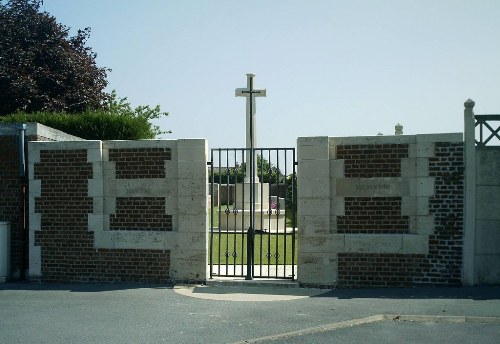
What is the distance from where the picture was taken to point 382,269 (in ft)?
30.8

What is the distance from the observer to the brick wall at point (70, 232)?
1000cm

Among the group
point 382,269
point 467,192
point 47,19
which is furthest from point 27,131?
point 47,19

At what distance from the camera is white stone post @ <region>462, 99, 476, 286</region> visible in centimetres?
912

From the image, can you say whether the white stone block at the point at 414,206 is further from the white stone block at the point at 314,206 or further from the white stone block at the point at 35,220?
the white stone block at the point at 35,220

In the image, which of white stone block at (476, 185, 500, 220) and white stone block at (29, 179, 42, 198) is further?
white stone block at (29, 179, 42, 198)

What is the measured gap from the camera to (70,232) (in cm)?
1010

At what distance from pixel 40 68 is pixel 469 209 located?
54.8ft

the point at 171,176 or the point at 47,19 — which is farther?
the point at 47,19

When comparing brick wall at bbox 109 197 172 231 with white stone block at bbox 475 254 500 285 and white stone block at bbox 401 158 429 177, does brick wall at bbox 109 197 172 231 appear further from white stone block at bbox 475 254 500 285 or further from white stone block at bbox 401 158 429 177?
white stone block at bbox 475 254 500 285

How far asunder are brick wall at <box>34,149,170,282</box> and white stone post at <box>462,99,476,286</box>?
17.6ft

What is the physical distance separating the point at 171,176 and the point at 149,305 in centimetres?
241

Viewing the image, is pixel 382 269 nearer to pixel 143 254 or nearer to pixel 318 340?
pixel 318 340

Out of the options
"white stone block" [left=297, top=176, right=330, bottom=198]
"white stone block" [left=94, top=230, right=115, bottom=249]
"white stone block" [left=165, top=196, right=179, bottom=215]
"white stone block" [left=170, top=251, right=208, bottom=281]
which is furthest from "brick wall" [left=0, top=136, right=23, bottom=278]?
"white stone block" [left=297, top=176, right=330, bottom=198]

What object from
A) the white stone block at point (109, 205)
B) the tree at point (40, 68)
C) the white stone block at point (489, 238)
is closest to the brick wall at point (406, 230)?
the white stone block at point (489, 238)
